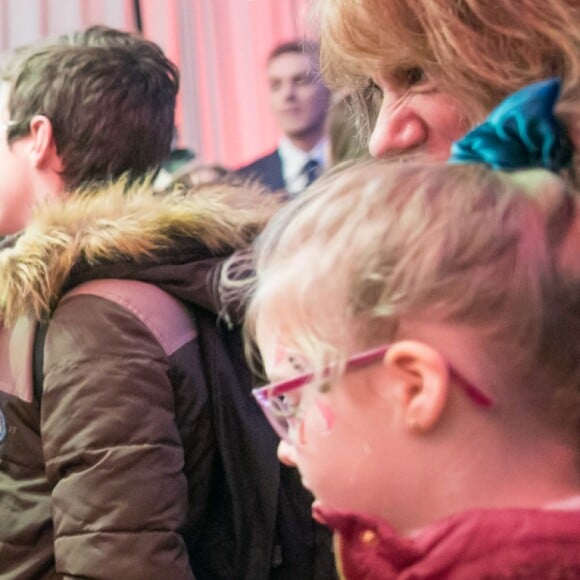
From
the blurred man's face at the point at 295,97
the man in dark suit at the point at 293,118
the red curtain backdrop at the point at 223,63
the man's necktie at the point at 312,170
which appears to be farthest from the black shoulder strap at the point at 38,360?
the red curtain backdrop at the point at 223,63

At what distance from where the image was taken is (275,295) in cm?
79

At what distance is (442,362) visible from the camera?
2.32ft

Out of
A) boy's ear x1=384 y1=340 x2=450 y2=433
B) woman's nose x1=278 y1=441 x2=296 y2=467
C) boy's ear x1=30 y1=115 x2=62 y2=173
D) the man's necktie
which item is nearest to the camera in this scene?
boy's ear x1=384 y1=340 x2=450 y2=433

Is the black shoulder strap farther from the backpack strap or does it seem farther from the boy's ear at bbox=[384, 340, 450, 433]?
the boy's ear at bbox=[384, 340, 450, 433]

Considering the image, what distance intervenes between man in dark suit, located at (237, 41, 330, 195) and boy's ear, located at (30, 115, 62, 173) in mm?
1448

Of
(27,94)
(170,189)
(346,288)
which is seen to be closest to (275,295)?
(346,288)

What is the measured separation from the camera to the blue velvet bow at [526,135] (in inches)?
30.4

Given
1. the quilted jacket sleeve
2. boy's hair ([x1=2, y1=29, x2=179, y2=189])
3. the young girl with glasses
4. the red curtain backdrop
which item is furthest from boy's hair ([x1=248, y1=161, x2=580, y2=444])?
the red curtain backdrop

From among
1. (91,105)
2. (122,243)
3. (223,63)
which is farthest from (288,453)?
(223,63)

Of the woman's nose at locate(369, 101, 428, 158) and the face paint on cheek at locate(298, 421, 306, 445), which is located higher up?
the woman's nose at locate(369, 101, 428, 158)

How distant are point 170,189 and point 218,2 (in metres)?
2.44

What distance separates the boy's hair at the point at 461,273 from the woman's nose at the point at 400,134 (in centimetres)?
17

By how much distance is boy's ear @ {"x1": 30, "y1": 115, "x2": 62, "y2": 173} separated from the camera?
1.69m

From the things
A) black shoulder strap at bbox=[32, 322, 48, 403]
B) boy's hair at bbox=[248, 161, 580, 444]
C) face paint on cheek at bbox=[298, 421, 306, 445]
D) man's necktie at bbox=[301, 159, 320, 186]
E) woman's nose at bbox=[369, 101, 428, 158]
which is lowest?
man's necktie at bbox=[301, 159, 320, 186]
